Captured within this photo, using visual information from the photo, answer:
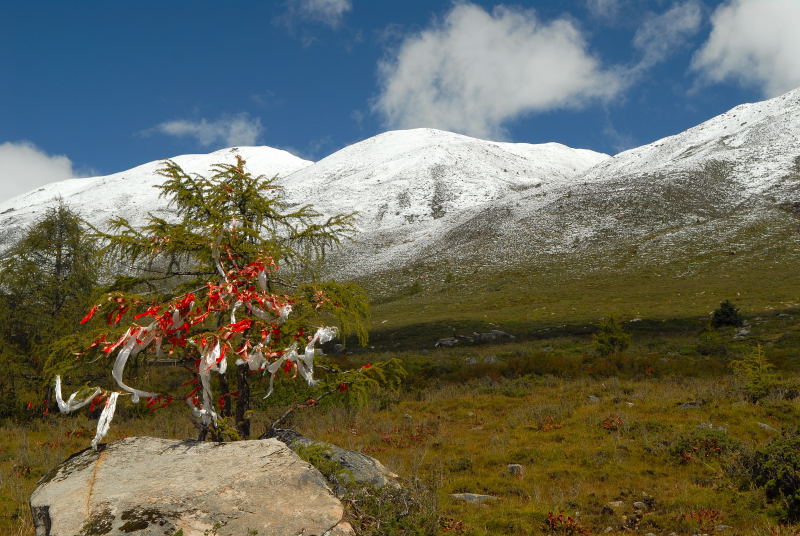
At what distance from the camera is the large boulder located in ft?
14.9

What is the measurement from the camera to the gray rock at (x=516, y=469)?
34.0ft

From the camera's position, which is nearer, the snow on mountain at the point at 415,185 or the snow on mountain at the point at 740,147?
the snow on mountain at the point at 740,147

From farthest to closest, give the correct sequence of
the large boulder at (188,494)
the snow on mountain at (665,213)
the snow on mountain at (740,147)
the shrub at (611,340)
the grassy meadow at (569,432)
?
the snow on mountain at (740,147), the snow on mountain at (665,213), the shrub at (611,340), the grassy meadow at (569,432), the large boulder at (188,494)

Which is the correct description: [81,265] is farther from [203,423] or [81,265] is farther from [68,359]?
[203,423]

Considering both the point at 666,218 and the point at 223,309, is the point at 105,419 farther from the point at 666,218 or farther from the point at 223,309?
the point at 666,218

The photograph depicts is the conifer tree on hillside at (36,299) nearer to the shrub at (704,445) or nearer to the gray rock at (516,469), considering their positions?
the gray rock at (516,469)

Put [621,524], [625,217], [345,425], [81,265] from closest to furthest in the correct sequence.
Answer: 1. [621,524]
2. [345,425]
3. [81,265]
4. [625,217]

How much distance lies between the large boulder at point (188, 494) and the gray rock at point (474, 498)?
15.2ft

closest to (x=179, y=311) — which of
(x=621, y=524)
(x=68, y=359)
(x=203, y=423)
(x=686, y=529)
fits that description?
(x=203, y=423)

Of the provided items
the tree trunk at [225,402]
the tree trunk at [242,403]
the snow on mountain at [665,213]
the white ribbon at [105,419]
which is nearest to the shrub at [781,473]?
the tree trunk at [242,403]

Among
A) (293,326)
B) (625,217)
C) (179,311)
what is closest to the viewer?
(179,311)

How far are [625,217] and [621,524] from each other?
8918cm

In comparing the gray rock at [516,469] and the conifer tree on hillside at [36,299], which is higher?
the conifer tree on hillside at [36,299]

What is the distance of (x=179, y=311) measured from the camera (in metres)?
6.07
